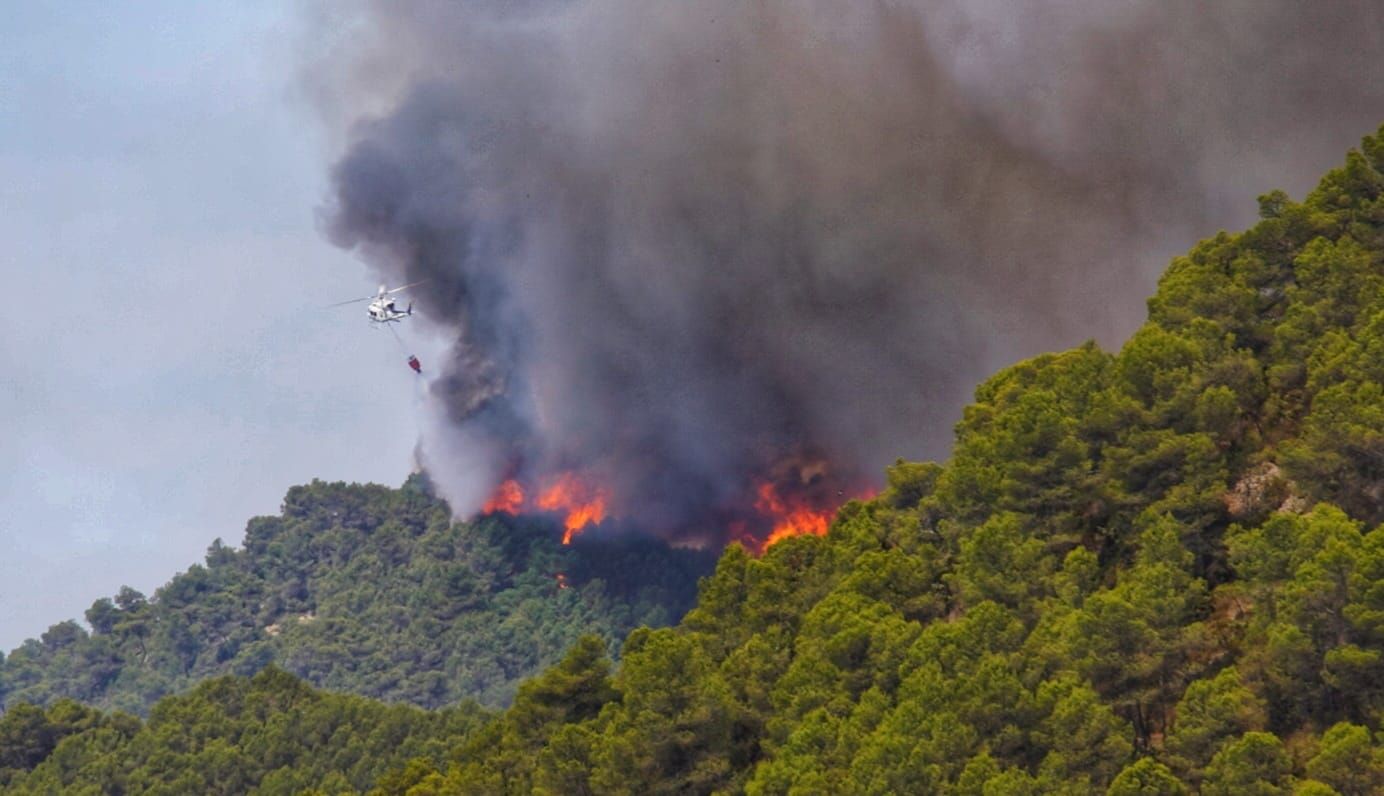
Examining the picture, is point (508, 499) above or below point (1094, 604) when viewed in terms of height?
above

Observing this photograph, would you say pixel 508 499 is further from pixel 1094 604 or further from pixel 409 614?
pixel 1094 604

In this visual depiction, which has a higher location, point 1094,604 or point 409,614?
point 409,614

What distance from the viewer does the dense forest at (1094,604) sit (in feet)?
199

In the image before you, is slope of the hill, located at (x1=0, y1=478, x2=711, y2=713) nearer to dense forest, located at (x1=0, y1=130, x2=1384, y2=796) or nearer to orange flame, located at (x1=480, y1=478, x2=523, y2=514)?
orange flame, located at (x1=480, y1=478, x2=523, y2=514)

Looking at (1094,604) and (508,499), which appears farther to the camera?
(508,499)

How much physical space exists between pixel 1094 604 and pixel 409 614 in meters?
116

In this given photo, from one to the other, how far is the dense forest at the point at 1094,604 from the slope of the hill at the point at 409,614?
78453 millimetres

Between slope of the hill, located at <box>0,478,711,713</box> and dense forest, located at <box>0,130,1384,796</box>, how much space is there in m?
78.5

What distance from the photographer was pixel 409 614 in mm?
→ 177375

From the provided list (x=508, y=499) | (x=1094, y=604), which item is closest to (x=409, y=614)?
(x=508, y=499)

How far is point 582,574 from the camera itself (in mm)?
168125

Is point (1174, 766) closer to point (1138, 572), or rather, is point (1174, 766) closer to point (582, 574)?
point (1138, 572)

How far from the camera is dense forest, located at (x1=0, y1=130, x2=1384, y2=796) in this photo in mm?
60688

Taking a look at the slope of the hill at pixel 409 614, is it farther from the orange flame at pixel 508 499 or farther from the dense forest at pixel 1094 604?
the dense forest at pixel 1094 604
